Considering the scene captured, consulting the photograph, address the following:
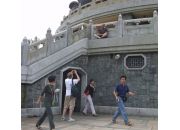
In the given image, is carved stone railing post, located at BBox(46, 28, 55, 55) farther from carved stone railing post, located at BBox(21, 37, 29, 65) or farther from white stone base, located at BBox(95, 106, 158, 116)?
white stone base, located at BBox(95, 106, 158, 116)

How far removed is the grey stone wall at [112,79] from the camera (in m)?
10.0

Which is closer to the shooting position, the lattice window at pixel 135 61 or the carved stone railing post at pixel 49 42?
the carved stone railing post at pixel 49 42

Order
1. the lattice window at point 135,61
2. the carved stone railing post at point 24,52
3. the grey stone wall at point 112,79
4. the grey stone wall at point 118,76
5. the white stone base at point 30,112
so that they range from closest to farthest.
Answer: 1. the white stone base at point 30,112
2. the carved stone railing post at point 24,52
3. the grey stone wall at point 112,79
4. the grey stone wall at point 118,76
5. the lattice window at point 135,61

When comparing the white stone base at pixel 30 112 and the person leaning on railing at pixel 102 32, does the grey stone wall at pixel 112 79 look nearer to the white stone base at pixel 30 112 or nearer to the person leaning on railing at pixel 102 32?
the white stone base at pixel 30 112

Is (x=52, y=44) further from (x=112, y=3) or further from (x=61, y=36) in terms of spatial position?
(x=112, y=3)

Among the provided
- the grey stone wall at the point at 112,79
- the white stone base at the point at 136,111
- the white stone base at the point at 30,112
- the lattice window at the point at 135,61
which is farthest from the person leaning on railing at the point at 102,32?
the white stone base at the point at 30,112

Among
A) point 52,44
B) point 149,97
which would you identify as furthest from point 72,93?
point 149,97

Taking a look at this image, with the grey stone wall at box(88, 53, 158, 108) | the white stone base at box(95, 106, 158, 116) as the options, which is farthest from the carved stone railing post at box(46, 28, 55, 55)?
the white stone base at box(95, 106, 158, 116)

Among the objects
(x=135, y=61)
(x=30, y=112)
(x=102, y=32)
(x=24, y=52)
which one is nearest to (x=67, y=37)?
(x=102, y=32)

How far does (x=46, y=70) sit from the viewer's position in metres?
9.51

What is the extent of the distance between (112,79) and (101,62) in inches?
37.3

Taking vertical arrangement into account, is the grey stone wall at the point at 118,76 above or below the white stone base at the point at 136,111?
above

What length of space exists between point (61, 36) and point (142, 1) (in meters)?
7.40

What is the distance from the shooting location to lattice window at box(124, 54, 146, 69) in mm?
10422
